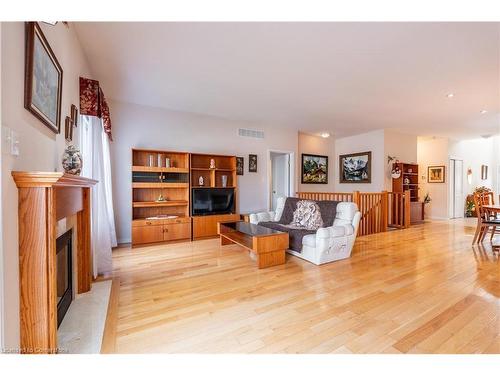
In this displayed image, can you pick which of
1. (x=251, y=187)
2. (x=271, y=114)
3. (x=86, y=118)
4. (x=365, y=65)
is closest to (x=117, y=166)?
(x=86, y=118)

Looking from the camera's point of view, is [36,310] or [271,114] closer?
[36,310]

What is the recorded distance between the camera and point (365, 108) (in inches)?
179

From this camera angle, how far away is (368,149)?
652cm

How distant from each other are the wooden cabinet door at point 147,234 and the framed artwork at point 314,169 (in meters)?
4.12

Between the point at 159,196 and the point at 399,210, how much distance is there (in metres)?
5.79

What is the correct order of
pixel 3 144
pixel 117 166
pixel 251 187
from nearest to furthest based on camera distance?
pixel 3 144
pixel 117 166
pixel 251 187

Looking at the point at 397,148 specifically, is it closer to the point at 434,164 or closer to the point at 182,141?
the point at 434,164

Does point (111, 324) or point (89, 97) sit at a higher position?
point (89, 97)

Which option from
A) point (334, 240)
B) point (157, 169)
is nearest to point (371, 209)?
point (334, 240)

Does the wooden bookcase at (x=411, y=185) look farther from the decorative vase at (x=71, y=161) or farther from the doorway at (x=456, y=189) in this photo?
the decorative vase at (x=71, y=161)

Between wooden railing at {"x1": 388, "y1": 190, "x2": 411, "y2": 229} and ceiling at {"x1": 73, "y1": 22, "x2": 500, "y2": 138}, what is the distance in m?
1.98

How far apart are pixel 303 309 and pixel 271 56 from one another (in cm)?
268
